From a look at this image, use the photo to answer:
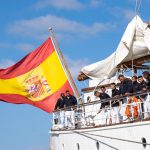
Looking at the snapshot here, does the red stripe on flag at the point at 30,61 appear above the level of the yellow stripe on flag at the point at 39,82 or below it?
above

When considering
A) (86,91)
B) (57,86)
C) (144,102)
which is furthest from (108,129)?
(57,86)

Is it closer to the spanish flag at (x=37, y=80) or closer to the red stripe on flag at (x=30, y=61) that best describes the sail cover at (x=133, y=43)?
the spanish flag at (x=37, y=80)

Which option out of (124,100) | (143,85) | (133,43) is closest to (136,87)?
(143,85)

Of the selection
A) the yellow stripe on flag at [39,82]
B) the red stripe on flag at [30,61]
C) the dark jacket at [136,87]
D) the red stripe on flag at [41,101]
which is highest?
the red stripe on flag at [30,61]

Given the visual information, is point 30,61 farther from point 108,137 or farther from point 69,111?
point 108,137

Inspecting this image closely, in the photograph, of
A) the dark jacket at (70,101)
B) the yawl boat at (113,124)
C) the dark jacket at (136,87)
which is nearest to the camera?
the yawl boat at (113,124)

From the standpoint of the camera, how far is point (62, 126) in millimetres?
25391

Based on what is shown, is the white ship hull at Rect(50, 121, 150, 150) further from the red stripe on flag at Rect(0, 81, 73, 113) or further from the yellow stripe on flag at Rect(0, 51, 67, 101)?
the yellow stripe on flag at Rect(0, 51, 67, 101)

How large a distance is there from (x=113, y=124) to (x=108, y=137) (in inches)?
26.3

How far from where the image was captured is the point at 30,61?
99.5 ft

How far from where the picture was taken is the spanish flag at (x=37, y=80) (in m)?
28.7

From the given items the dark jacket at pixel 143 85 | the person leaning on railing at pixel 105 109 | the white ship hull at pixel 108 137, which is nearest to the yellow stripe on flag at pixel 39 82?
the white ship hull at pixel 108 137

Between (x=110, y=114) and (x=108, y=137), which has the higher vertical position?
(x=110, y=114)

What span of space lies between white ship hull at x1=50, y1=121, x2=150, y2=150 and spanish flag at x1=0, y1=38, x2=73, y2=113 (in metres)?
3.51
